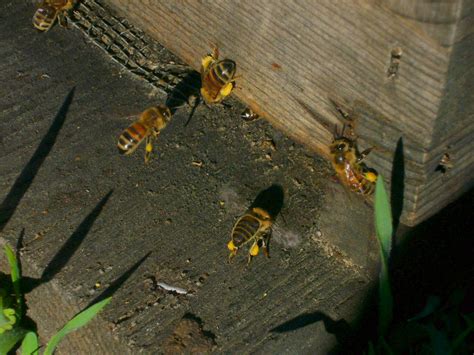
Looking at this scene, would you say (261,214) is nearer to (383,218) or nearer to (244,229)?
(244,229)

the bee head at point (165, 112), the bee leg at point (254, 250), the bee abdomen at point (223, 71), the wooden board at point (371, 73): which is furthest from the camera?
the bee head at point (165, 112)

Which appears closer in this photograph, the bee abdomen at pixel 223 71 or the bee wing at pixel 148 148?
the bee abdomen at pixel 223 71

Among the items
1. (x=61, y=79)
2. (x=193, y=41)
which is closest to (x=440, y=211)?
(x=193, y=41)

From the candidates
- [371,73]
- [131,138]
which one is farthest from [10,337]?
[371,73]

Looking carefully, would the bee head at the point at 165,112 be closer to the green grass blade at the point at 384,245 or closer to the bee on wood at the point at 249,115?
the bee on wood at the point at 249,115

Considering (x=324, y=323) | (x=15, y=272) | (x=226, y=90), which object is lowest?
(x=15, y=272)

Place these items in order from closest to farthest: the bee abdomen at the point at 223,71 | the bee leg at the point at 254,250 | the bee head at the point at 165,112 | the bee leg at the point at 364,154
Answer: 1. the bee leg at the point at 364,154
2. the bee leg at the point at 254,250
3. the bee abdomen at the point at 223,71
4. the bee head at the point at 165,112

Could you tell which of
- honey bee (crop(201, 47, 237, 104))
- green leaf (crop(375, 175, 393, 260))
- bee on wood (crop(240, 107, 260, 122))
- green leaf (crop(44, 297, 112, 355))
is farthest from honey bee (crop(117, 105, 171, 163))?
green leaf (crop(375, 175, 393, 260))

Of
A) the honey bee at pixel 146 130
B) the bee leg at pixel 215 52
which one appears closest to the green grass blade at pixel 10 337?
the honey bee at pixel 146 130
